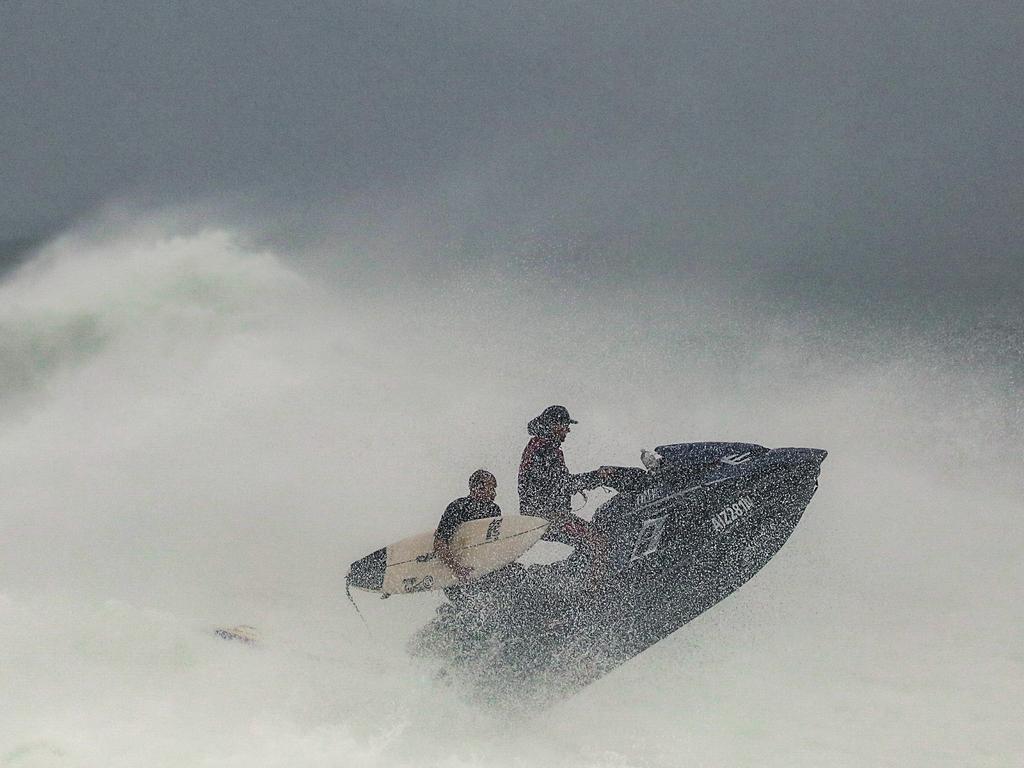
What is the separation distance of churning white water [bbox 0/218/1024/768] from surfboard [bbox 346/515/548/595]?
55 cm

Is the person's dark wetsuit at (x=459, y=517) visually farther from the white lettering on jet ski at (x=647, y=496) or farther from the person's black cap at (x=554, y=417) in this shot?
the white lettering on jet ski at (x=647, y=496)

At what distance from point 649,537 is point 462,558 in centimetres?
117

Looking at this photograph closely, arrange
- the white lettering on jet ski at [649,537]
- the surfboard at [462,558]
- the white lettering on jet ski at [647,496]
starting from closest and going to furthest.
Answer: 1. the surfboard at [462,558]
2. the white lettering on jet ski at [649,537]
3. the white lettering on jet ski at [647,496]

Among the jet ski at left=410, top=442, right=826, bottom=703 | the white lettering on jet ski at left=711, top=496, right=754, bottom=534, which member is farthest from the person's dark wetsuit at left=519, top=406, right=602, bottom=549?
the white lettering on jet ski at left=711, top=496, right=754, bottom=534

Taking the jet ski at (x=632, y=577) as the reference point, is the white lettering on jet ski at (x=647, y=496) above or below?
above

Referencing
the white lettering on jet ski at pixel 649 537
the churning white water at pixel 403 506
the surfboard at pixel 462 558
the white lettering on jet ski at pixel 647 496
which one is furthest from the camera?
the white lettering on jet ski at pixel 647 496

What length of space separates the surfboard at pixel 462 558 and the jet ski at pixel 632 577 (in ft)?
0.51

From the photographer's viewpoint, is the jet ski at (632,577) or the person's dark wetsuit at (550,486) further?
the person's dark wetsuit at (550,486)

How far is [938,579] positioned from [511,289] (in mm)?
9354

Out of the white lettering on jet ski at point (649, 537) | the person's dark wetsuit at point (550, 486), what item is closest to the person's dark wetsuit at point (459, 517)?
the person's dark wetsuit at point (550, 486)

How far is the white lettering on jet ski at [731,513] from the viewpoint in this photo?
5852 mm

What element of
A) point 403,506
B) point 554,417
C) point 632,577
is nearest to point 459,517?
point 554,417

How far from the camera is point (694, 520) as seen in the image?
5.84 m

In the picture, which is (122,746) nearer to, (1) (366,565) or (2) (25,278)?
(1) (366,565)
